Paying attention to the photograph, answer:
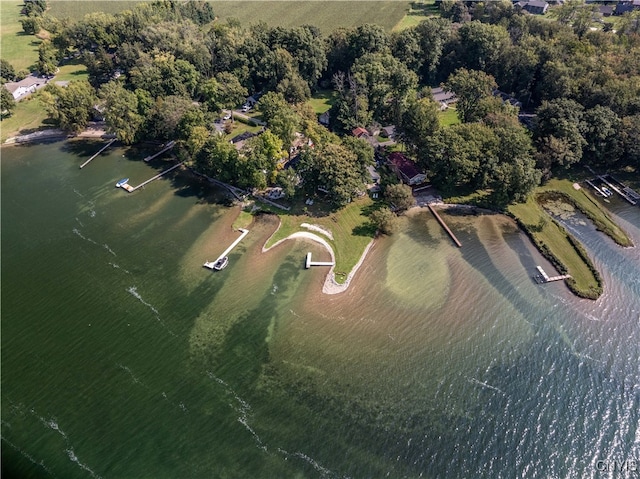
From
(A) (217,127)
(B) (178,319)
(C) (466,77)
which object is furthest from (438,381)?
(A) (217,127)

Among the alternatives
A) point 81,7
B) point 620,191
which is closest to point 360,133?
point 620,191

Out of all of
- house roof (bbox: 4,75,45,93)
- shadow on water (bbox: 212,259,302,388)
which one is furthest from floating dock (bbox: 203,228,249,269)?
house roof (bbox: 4,75,45,93)

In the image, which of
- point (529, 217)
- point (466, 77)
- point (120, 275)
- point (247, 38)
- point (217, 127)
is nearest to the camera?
point (120, 275)

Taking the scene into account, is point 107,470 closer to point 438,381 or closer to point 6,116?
point 438,381

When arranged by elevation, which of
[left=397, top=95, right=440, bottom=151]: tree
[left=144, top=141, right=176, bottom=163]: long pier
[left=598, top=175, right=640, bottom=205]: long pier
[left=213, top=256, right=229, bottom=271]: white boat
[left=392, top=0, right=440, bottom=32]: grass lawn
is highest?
[left=392, top=0, right=440, bottom=32]: grass lawn

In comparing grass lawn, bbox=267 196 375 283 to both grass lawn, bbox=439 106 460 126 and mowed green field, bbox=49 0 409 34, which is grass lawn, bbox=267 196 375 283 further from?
mowed green field, bbox=49 0 409 34

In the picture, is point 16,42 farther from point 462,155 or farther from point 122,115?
point 462,155

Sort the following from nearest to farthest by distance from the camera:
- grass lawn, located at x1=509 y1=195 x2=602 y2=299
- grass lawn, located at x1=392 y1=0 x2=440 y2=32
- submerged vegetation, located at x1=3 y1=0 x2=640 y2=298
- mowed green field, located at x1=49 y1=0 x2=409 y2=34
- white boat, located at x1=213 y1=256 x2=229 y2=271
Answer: grass lawn, located at x1=509 y1=195 x2=602 y2=299
white boat, located at x1=213 y1=256 x2=229 y2=271
submerged vegetation, located at x1=3 y1=0 x2=640 y2=298
grass lawn, located at x1=392 y1=0 x2=440 y2=32
mowed green field, located at x1=49 y1=0 x2=409 y2=34
